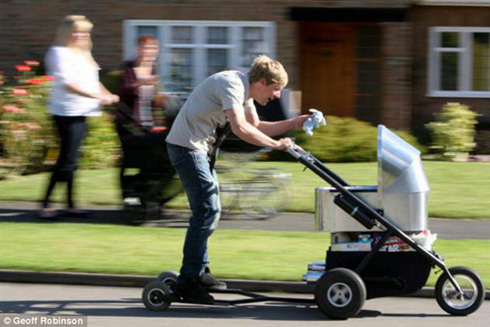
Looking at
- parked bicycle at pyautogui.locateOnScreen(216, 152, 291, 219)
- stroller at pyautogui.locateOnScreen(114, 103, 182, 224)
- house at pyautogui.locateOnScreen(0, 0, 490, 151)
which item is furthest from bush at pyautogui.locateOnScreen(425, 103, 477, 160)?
stroller at pyautogui.locateOnScreen(114, 103, 182, 224)

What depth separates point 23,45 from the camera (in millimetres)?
19625

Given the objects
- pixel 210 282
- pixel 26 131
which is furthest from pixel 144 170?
pixel 26 131

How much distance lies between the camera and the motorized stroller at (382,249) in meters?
6.78

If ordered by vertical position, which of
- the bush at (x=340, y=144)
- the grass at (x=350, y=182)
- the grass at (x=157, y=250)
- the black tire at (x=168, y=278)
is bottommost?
the grass at (x=157, y=250)

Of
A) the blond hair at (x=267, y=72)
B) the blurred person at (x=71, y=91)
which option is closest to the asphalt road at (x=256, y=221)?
the blurred person at (x=71, y=91)

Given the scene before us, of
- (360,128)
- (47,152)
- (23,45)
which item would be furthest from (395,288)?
(23,45)

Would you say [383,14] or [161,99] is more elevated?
[383,14]

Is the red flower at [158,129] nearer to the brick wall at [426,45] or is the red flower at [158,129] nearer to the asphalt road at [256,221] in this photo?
the asphalt road at [256,221]

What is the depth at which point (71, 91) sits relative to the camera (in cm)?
1010

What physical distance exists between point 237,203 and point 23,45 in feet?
33.4

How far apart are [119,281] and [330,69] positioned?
41.3ft

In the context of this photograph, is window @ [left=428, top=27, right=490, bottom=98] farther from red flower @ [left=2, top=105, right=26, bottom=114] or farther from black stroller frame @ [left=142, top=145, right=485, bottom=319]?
black stroller frame @ [left=142, top=145, right=485, bottom=319]

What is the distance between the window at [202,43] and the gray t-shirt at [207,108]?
12.1 meters

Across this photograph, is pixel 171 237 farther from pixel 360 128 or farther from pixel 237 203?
pixel 360 128
